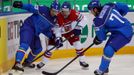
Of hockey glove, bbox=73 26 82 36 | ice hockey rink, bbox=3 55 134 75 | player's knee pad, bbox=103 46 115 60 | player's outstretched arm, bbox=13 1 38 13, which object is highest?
player's outstretched arm, bbox=13 1 38 13

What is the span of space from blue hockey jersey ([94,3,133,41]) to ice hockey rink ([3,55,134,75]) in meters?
0.68

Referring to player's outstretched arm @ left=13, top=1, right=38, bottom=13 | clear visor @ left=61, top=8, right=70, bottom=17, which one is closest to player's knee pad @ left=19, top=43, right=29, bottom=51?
player's outstretched arm @ left=13, top=1, right=38, bottom=13

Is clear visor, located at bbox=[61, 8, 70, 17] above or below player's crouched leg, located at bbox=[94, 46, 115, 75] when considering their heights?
above

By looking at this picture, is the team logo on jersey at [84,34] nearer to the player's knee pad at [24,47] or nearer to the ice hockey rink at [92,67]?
the ice hockey rink at [92,67]

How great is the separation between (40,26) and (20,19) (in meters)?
0.59

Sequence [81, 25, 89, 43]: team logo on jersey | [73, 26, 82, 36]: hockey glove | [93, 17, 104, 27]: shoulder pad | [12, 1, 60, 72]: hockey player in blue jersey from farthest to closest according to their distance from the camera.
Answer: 1. [81, 25, 89, 43]: team logo on jersey
2. [73, 26, 82, 36]: hockey glove
3. [12, 1, 60, 72]: hockey player in blue jersey
4. [93, 17, 104, 27]: shoulder pad

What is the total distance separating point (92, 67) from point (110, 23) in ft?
3.75

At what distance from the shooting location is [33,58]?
646 centimetres

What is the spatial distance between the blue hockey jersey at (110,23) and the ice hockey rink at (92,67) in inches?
26.6

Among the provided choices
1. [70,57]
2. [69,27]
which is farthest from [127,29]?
[70,57]

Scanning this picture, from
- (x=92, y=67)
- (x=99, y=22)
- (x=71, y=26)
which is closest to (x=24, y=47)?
(x=71, y=26)

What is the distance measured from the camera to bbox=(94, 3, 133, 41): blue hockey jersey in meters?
5.74

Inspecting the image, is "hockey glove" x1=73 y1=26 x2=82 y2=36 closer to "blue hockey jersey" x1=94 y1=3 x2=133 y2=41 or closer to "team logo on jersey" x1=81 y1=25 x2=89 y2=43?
"blue hockey jersey" x1=94 y1=3 x2=133 y2=41

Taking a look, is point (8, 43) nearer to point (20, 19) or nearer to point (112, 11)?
point (20, 19)
